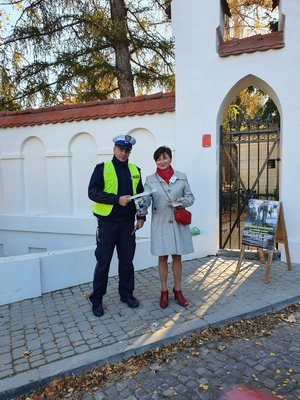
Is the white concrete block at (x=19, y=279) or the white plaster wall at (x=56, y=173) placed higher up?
the white plaster wall at (x=56, y=173)

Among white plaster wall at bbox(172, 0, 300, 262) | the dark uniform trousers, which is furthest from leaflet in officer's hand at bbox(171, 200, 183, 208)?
white plaster wall at bbox(172, 0, 300, 262)

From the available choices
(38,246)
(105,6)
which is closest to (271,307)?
(38,246)

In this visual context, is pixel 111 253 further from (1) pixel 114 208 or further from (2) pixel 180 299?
(2) pixel 180 299

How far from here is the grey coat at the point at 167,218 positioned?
4.05 meters

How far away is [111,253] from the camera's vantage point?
4047 millimetres

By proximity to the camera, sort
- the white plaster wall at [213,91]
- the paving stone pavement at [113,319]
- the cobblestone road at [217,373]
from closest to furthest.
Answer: the cobblestone road at [217,373] < the paving stone pavement at [113,319] < the white plaster wall at [213,91]

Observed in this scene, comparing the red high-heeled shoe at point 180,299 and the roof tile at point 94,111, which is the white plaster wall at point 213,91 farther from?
the red high-heeled shoe at point 180,299

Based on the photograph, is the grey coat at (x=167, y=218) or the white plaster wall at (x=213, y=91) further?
the white plaster wall at (x=213, y=91)

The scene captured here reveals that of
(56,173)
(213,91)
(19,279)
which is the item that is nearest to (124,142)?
(19,279)

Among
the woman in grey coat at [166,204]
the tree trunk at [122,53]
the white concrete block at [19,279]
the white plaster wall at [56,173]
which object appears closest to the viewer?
the woman in grey coat at [166,204]

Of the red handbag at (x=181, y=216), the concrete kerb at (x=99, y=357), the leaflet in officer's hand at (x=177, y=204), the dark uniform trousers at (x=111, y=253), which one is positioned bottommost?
the concrete kerb at (x=99, y=357)

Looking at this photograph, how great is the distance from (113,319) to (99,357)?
0.77 meters

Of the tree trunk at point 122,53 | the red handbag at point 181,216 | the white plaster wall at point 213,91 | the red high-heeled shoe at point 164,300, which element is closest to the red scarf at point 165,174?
the red handbag at point 181,216

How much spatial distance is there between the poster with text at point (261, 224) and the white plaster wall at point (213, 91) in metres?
0.66
